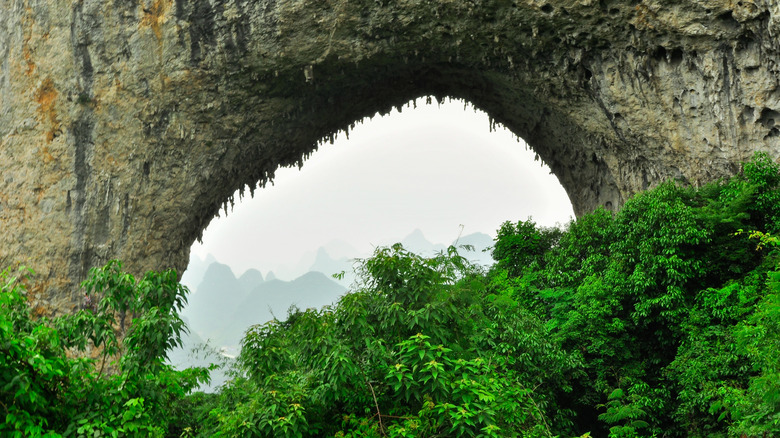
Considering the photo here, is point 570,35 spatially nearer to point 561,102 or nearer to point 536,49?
point 536,49

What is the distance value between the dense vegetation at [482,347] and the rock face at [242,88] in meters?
3.22

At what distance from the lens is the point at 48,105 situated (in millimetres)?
16734

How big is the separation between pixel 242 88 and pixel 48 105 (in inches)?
212

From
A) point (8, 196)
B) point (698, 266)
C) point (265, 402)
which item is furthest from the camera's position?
point (8, 196)

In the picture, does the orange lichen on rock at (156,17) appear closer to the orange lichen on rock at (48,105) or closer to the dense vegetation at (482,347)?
the orange lichen on rock at (48,105)

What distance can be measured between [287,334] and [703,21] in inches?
490

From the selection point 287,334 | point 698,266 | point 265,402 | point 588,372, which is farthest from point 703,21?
point 265,402

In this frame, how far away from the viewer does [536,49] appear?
1625 cm

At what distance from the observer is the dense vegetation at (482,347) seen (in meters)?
5.21

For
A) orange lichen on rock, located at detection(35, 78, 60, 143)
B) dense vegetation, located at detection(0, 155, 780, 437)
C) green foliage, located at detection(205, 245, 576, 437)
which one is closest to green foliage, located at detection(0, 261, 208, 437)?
dense vegetation, located at detection(0, 155, 780, 437)

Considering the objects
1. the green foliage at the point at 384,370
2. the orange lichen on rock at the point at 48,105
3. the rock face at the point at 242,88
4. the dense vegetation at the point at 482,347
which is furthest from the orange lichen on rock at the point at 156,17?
the green foliage at the point at 384,370

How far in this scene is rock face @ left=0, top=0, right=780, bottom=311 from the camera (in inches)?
592

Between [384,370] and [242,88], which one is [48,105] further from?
[384,370]

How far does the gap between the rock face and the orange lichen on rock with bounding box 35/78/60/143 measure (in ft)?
0.13
